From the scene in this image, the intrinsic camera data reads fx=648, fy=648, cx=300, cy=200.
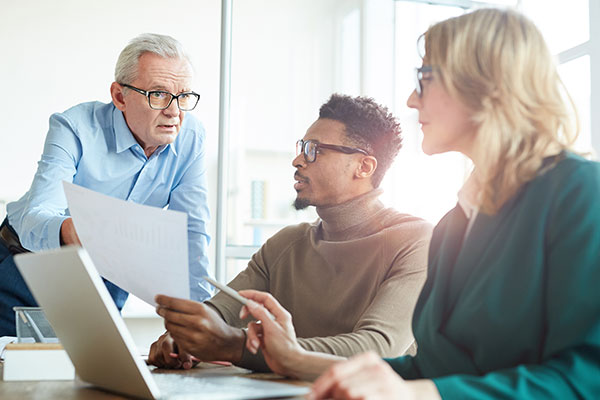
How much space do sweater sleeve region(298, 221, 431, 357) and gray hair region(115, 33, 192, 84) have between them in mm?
1051

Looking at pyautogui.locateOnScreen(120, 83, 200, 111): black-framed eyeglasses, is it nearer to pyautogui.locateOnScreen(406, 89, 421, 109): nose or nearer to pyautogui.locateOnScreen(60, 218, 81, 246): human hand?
pyautogui.locateOnScreen(60, 218, 81, 246): human hand

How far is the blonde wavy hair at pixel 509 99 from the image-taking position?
922 mm

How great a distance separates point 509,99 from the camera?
0.93 m

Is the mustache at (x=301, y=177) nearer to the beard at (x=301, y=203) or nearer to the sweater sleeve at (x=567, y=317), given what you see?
the beard at (x=301, y=203)

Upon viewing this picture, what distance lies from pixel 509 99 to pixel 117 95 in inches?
63.8

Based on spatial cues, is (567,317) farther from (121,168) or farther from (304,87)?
(304,87)

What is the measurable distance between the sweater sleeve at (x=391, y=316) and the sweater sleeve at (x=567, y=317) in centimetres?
56

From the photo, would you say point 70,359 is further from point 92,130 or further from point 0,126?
point 0,126

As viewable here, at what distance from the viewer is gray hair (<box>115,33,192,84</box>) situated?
217 cm

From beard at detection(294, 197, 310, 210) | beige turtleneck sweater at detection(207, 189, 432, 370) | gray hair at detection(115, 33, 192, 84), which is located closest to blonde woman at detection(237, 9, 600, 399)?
beige turtleneck sweater at detection(207, 189, 432, 370)

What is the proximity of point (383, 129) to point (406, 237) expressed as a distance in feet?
1.75

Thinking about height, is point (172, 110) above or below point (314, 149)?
above

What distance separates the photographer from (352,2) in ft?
13.5

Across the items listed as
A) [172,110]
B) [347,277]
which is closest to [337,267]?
[347,277]
